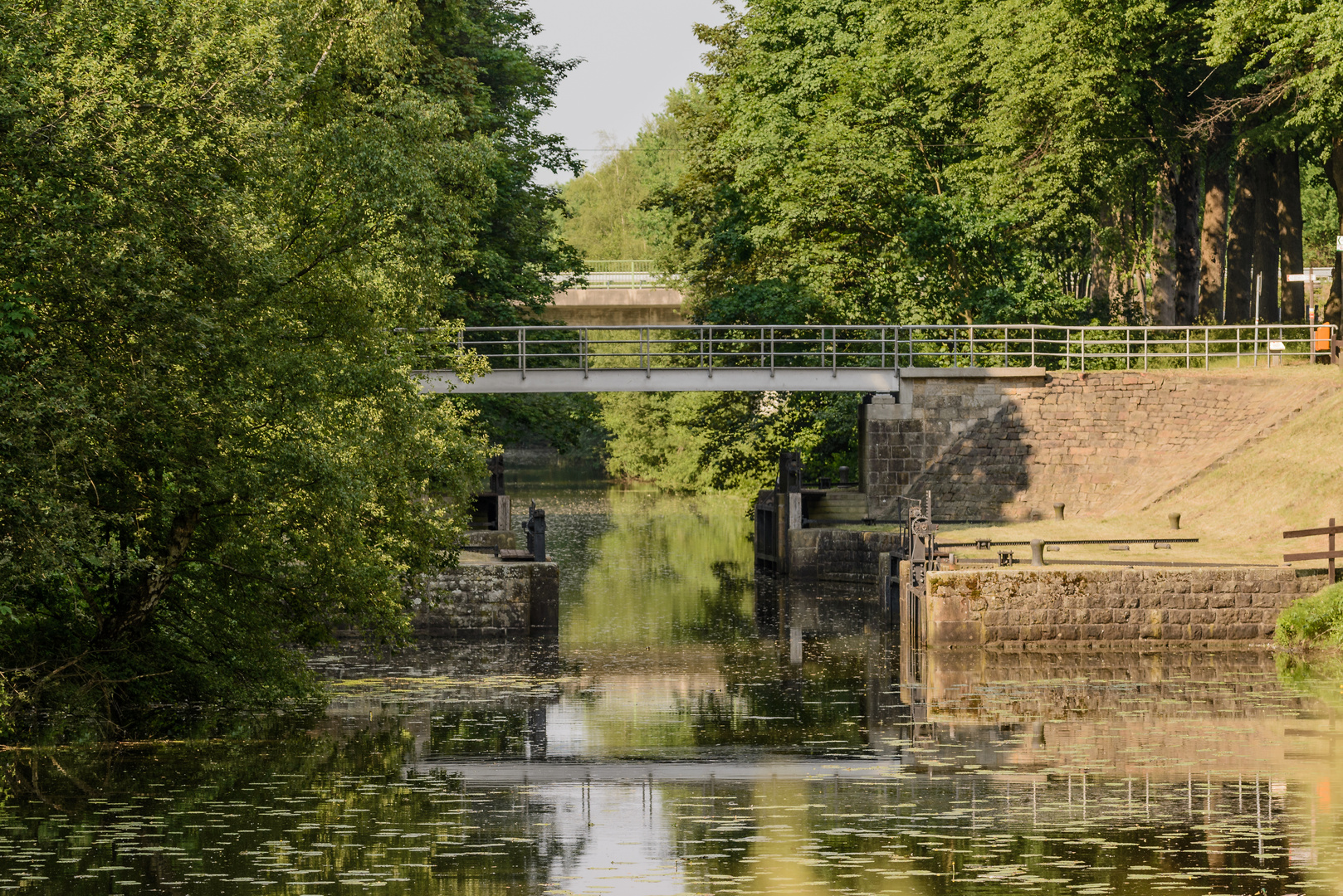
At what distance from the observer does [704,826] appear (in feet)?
42.5

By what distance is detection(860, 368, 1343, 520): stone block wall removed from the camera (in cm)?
3516

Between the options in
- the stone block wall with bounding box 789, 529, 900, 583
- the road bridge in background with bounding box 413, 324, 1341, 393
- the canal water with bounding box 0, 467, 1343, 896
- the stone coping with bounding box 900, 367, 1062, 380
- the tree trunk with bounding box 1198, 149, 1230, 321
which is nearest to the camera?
the canal water with bounding box 0, 467, 1343, 896

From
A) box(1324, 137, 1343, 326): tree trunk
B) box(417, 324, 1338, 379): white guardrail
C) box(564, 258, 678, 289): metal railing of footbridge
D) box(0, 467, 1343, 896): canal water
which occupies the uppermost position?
box(564, 258, 678, 289): metal railing of footbridge

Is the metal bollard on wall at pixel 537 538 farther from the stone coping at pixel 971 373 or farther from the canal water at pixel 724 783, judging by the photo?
the stone coping at pixel 971 373

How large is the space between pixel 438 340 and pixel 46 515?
816 cm

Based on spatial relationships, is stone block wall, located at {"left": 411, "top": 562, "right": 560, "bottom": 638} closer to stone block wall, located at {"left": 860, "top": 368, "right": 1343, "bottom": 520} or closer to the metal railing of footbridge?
stone block wall, located at {"left": 860, "top": 368, "right": 1343, "bottom": 520}

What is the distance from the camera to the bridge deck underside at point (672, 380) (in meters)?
34.1

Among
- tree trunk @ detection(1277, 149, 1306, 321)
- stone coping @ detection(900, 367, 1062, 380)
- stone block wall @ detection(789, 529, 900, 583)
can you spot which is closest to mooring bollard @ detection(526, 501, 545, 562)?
stone block wall @ detection(789, 529, 900, 583)

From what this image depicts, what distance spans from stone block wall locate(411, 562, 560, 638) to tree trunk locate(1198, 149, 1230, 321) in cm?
2091

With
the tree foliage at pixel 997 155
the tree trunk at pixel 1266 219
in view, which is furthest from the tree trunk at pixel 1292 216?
the tree trunk at pixel 1266 219

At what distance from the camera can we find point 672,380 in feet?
113

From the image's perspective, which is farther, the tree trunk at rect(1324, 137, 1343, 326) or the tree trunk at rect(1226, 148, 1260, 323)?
the tree trunk at rect(1226, 148, 1260, 323)

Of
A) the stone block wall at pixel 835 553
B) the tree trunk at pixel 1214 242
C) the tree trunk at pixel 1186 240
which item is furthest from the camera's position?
the tree trunk at pixel 1214 242

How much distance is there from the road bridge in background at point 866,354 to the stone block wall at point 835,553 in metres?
2.89
